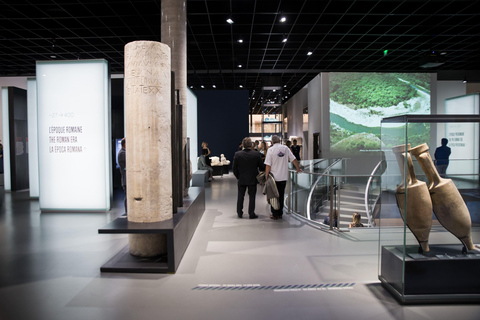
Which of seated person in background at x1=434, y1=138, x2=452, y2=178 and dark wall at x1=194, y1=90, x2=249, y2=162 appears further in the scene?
dark wall at x1=194, y1=90, x2=249, y2=162

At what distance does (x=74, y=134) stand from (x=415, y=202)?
6640mm

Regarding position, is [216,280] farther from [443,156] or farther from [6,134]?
A: [6,134]

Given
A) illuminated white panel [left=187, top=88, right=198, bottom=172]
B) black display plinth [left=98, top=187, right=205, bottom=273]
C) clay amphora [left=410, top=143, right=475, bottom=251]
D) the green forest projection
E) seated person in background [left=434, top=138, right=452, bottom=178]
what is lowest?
black display plinth [left=98, top=187, right=205, bottom=273]

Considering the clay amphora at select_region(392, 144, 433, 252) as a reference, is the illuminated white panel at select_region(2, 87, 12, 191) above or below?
above

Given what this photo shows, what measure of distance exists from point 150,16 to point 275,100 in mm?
9765

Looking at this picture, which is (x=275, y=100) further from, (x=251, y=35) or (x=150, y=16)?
(x=150, y=16)

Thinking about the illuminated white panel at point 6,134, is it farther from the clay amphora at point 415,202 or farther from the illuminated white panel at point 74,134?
the clay amphora at point 415,202

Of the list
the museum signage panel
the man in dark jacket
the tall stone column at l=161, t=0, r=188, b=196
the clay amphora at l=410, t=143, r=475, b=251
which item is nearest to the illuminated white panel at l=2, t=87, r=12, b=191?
the tall stone column at l=161, t=0, r=188, b=196

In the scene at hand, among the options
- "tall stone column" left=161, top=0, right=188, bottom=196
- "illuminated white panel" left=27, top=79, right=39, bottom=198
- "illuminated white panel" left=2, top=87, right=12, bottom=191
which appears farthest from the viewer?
"illuminated white panel" left=2, top=87, right=12, bottom=191

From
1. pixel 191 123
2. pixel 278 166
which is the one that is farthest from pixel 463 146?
pixel 191 123

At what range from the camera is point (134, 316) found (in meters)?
2.81

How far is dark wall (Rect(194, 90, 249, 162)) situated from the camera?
655 inches

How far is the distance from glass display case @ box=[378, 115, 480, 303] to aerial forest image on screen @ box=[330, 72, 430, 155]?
10979 mm

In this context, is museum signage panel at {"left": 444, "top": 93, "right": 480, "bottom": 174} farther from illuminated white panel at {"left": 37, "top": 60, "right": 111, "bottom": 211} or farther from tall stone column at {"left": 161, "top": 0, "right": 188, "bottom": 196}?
illuminated white panel at {"left": 37, "top": 60, "right": 111, "bottom": 211}
